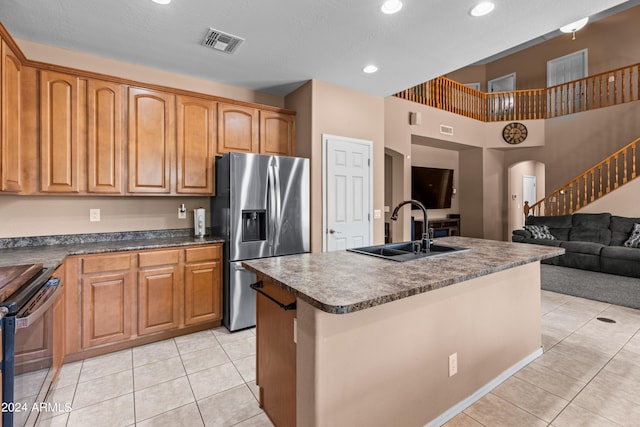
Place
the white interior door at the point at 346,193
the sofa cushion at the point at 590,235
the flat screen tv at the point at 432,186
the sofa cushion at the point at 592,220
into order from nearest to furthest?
the white interior door at the point at 346,193
the sofa cushion at the point at 590,235
the sofa cushion at the point at 592,220
the flat screen tv at the point at 432,186

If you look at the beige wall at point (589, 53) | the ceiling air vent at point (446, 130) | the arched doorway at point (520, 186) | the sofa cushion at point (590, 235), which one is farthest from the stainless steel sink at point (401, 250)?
the beige wall at point (589, 53)

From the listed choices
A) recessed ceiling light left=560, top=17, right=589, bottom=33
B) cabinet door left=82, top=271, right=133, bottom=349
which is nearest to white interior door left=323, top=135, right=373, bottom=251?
cabinet door left=82, top=271, right=133, bottom=349

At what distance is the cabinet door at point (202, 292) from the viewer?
3018 mm

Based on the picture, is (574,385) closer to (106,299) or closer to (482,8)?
(482,8)

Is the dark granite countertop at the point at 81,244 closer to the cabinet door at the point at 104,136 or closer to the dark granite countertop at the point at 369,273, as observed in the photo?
the cabinet door at the point at 104,136

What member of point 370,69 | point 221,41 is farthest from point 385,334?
point 370,69

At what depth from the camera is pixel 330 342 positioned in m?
1.35

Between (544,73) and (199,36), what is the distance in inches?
374

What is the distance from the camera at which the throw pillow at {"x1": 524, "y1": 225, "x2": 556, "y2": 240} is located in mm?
6070

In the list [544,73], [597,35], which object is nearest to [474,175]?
[544,73]

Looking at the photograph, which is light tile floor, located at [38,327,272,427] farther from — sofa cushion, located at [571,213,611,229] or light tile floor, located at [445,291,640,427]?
sofa cushion, located at [571,213,611,229]

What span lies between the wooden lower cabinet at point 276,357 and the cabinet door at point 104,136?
6.60 feet

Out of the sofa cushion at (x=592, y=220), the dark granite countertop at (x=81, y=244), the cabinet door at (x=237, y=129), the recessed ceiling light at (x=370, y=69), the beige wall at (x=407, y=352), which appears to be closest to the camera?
the beige wall at (x=407, y=352)

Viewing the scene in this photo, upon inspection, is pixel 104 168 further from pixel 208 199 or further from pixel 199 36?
pixel 199 36
